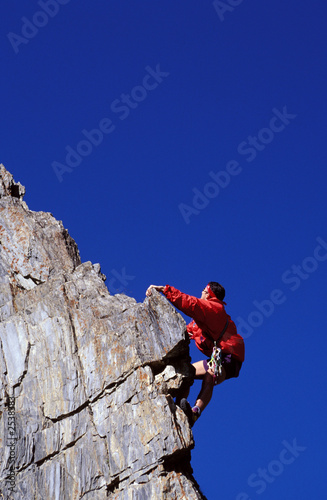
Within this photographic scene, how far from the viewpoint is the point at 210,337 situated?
60.4 feet

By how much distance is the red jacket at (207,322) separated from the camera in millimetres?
17594

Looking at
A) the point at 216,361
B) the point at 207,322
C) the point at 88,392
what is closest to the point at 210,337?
the point at 207,322

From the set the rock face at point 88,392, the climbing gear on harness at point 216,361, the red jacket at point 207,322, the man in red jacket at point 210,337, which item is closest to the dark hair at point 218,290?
the man in red jacket at point 210,337

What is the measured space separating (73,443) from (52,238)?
5.65m

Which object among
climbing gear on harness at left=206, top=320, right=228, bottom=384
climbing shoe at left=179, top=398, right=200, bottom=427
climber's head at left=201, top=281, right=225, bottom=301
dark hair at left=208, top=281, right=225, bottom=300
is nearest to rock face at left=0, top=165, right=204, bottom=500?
climbing shoe at left=179, top=398, right=200, bottom=427

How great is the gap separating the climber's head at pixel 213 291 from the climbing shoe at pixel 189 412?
107 inches

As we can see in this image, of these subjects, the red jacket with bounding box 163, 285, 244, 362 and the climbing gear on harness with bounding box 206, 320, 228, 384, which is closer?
the red jacket with bounding box 163, 285, 244, 362

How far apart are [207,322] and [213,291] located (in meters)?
0.88

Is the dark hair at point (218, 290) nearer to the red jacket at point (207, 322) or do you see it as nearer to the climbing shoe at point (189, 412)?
the red jacket at point (207, 322)

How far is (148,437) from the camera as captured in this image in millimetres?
16250

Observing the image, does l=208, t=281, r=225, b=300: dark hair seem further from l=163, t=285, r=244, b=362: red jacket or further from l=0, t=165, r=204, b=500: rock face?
l=0, t=165, r=204, b=500: rock face

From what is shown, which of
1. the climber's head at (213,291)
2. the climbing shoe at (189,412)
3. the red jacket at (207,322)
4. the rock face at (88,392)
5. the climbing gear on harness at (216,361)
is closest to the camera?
the rock face at (88,392)

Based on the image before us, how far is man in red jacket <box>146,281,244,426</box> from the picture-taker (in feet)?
57.7

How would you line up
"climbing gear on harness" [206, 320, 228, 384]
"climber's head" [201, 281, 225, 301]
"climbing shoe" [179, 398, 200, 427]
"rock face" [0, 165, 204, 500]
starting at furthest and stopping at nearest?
1. "climber's head" [201, 281, 225, 301]
2. "climbing gear on harness" [206, 320, 228, 384]
3. "climbing shoe" [179, 398, 200, 427]
4. "rock face" [0, 165, 204, 500]
